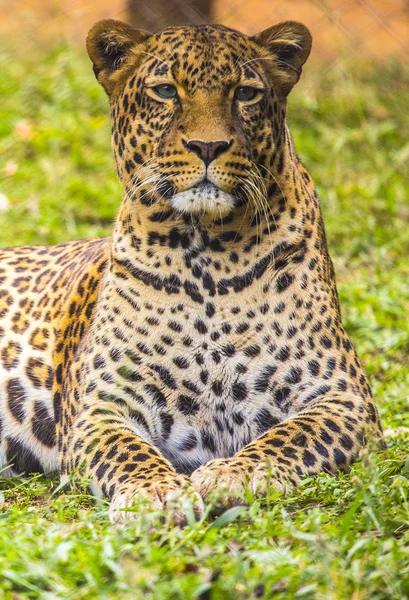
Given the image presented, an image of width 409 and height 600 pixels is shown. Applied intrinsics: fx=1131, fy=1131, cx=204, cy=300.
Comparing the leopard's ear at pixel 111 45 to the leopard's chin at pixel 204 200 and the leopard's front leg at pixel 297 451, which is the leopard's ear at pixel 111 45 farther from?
the leopard's front leg at pixel 297 451

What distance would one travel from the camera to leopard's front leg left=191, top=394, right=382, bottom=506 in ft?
15.8

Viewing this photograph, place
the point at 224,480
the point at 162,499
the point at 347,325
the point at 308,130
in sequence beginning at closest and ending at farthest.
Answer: the point at 162,499 → the point at 224,480 → the point at 347,325 → the point at 308,130

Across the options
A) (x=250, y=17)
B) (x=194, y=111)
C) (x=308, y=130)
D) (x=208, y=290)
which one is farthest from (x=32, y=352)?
(x=250, y=17)

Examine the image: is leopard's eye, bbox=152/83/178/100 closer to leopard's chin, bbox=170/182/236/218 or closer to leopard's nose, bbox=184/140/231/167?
leopard's nose, bbox=184/140/231/167

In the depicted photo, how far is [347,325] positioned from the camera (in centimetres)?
862

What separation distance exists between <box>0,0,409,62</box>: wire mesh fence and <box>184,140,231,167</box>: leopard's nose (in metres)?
7.12

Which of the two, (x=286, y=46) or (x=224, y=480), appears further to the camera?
(x=286, y=46)

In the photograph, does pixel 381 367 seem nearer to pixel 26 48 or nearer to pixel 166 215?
pixel 166 215

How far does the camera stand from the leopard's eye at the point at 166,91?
17.8ft

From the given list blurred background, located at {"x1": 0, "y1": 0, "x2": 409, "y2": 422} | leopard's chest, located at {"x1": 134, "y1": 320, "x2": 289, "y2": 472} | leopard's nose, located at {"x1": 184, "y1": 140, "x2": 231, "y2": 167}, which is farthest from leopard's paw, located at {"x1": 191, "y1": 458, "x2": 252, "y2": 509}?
blurred background, located at {"x1": 0, "y1": 0, "x2": 409, "y2": 422}

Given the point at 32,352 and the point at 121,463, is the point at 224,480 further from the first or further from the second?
the point at 32,352

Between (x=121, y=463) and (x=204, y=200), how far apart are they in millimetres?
1259

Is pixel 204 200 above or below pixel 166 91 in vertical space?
below

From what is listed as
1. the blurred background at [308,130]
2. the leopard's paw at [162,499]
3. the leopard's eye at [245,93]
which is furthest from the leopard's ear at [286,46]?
the blurred background at [308,130]
